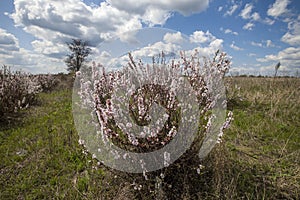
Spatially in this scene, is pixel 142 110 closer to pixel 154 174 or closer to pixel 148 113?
pixel 148 113

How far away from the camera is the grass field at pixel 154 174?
7.85ft

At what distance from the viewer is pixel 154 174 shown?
7.61 ft

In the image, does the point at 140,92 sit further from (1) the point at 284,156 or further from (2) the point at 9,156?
(2) the point at 9,156

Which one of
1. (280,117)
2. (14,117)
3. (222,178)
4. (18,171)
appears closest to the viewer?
(222,178)

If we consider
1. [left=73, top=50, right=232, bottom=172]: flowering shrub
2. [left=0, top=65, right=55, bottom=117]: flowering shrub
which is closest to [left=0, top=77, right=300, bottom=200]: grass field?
[left=73, top=50, right=232, bottom=172]: flowering shrub

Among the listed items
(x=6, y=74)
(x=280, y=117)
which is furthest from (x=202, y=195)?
(x=6, y=74)

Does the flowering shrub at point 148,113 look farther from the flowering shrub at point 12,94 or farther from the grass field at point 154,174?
the flowering shrub at point 12,94

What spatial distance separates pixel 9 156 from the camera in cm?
379

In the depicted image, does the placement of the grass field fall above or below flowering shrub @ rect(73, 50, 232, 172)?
below

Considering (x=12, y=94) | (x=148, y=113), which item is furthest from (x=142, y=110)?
(x=12, y=94)

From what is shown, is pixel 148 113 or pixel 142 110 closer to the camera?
pixel 142 110

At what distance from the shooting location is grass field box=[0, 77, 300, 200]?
2.39m

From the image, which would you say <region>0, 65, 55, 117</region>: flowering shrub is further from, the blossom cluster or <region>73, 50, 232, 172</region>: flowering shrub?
the blossom cluster

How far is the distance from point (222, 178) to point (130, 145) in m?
1.27
